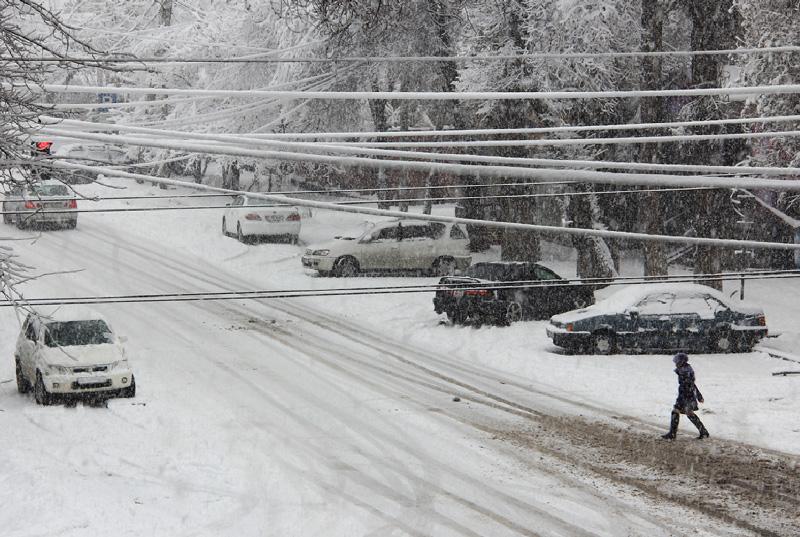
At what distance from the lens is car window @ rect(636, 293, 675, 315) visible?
2162 cm

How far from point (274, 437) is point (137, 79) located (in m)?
24.3

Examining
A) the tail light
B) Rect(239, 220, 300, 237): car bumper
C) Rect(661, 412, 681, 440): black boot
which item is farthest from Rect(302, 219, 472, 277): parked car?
Rect(661, 412, 681, 440): black boot

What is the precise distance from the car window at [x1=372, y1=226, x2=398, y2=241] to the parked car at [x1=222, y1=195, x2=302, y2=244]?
4590 millimetres

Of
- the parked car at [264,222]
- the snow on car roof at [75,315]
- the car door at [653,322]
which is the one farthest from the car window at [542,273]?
the parked car at [264,222]

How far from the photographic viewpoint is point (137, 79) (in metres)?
36.5

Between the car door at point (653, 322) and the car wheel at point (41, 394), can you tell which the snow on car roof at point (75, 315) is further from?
the car door at point (653, 322)

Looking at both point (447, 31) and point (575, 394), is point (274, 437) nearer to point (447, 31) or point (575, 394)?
point (575, 394)

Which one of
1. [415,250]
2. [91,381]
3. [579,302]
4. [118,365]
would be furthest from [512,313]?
[91,381]

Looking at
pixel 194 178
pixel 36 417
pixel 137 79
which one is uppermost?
pixel 137 79

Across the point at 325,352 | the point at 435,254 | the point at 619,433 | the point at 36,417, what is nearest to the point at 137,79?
the point at 435,254

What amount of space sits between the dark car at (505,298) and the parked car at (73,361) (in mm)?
8567

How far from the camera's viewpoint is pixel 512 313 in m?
24.4

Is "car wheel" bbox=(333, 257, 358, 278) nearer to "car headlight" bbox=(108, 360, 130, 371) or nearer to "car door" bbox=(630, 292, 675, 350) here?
"car door" bbox=(630, 292, 675, 350)

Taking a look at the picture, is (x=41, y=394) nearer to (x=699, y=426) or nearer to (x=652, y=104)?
(x=699, y=426)
